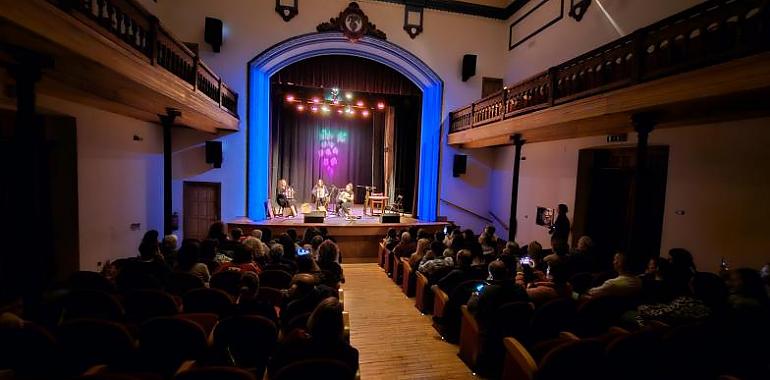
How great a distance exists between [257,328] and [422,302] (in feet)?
10.0

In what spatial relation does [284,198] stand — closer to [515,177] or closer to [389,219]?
[389,219]

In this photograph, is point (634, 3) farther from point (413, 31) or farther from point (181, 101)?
point (181, 101)

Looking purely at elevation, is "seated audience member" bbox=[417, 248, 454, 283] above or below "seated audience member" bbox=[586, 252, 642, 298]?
below

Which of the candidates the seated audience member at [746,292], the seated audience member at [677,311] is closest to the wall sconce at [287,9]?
the seated audience member at [677,311]

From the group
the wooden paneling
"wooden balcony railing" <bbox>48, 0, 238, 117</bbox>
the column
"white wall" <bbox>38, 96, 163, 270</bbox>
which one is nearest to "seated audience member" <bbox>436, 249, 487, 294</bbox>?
the wooden paneling

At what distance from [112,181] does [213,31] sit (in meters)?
4.49

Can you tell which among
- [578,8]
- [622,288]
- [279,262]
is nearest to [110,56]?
[279,262]

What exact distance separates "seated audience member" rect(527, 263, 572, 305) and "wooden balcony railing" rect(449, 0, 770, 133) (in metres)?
2.47

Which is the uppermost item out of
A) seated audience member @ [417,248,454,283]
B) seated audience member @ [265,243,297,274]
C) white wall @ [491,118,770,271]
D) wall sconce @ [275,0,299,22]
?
wall sconce @ [275,0,299,22]

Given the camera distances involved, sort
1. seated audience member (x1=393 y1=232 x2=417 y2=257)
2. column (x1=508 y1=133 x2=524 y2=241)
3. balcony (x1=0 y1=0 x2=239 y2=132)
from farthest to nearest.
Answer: column (x1=508 y1=133 x2=524 y2=241) → seated audience member (x1=393 y1=232 x2=417 y2=257) → balcony (x1=0 y1=0 x2=239 y2=132)

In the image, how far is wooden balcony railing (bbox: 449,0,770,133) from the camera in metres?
3.43

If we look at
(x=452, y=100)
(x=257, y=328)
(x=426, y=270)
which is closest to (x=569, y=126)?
(x=426, y=270)

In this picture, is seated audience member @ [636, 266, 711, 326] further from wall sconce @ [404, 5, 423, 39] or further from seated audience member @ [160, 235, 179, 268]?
wall sconce @ [404, 5, 423, 39]

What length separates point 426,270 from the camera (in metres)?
5.29
